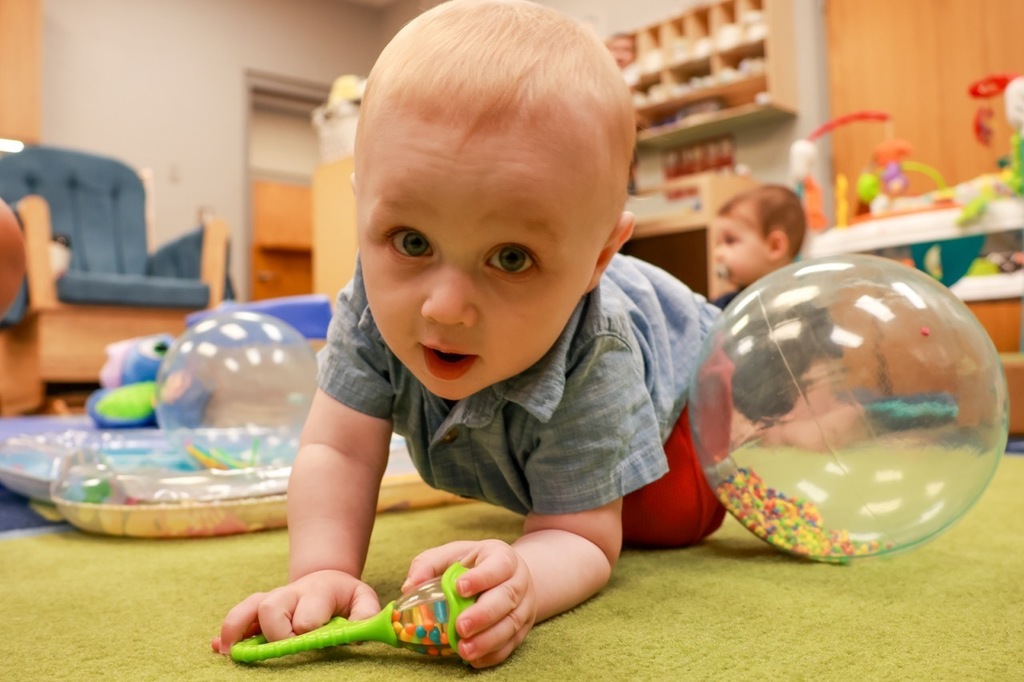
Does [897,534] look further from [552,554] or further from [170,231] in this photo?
[170,231]

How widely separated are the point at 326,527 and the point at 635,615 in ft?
0.75

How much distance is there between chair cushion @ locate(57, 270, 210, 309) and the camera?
2.81 m

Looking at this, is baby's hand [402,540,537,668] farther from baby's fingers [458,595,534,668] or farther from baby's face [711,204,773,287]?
baby's face [711,204,773,287]

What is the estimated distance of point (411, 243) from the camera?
1.66 feet

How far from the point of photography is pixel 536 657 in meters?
0.50

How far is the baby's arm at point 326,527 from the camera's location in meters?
0.52

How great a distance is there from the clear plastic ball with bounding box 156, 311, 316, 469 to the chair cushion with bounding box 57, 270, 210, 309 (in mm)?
1846

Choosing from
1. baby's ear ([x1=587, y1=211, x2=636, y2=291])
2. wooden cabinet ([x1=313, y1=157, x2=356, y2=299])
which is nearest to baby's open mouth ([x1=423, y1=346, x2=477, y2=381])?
baby's ear ([x1=587, y1=211, x2=636, y2=291])

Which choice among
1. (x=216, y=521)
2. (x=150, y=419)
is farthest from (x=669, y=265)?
(x=216, y=521)

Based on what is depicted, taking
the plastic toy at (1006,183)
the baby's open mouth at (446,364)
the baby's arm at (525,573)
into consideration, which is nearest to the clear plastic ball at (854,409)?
the baby's arm at (525,573)

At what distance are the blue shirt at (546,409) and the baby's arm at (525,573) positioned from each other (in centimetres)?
2

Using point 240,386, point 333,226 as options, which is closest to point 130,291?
point 333,226

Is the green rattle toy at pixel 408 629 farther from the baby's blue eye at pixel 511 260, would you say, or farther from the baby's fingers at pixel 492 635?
the baby's blue eye at pixel 511 260

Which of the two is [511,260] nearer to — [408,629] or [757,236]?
[408,629]
